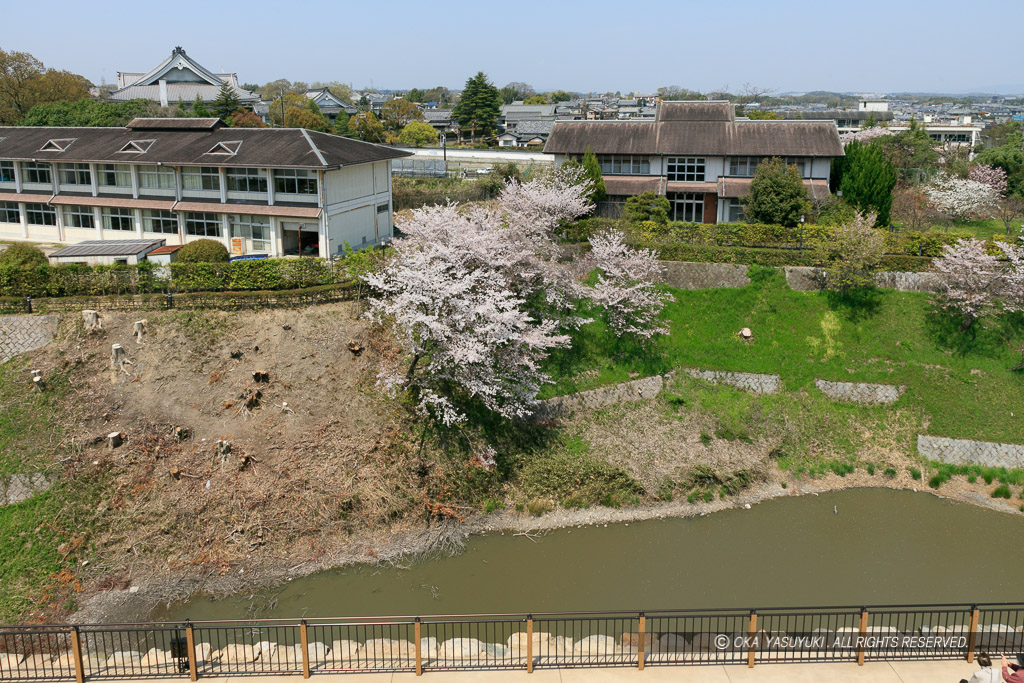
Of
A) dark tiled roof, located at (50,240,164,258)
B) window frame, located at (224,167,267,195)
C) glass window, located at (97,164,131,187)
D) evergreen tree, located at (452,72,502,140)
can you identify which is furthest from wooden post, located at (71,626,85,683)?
evergreen tree, located at (452,72,502,140)

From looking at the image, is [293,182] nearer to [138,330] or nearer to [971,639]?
[138,330]

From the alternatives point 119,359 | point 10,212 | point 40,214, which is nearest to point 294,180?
point 119,359

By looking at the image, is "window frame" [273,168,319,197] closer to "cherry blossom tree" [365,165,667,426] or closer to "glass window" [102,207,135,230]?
"cherry blossom tree" [365,165,667,426]

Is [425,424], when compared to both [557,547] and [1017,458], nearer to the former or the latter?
[557,547]

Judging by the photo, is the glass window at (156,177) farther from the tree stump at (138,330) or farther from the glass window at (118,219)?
the tree stump at (138,330)

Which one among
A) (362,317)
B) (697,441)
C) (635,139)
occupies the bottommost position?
(697,441)

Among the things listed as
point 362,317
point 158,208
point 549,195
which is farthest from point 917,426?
point 158,208
